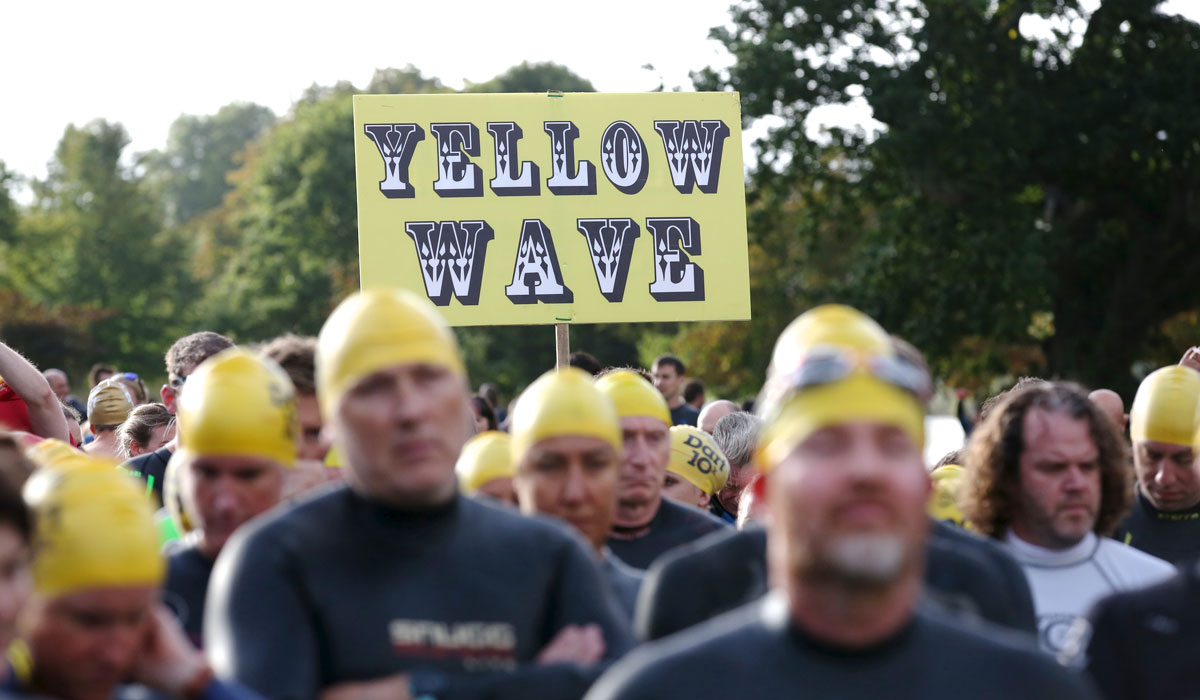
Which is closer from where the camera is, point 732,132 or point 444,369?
point 444,369

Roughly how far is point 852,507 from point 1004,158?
21.9 metres

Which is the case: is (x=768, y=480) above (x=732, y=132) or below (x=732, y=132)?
below

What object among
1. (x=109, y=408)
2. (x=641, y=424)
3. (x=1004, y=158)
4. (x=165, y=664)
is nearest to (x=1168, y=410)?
(x=641, y=424)

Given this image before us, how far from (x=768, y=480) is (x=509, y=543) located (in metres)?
0.96

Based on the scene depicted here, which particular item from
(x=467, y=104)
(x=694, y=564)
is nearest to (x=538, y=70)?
(x=467, y=104)

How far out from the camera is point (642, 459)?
238 inches

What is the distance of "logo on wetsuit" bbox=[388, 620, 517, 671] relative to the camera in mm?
3281

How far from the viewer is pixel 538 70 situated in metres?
51.2

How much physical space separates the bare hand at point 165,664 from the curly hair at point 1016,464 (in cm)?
286

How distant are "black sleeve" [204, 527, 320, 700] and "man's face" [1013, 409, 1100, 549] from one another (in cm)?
257

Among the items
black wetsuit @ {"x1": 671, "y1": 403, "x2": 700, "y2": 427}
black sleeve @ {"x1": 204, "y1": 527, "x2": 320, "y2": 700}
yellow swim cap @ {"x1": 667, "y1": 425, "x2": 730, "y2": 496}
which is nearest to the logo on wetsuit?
black sleeve @ {"x1": 204, "y1": 527, "x2": 320, "y2": 700}

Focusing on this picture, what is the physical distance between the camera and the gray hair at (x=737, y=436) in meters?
7.65

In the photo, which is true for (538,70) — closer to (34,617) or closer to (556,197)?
(556,197)

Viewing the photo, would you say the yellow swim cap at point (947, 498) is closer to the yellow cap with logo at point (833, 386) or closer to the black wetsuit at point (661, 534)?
the black wetsuit at point (661, 534)
